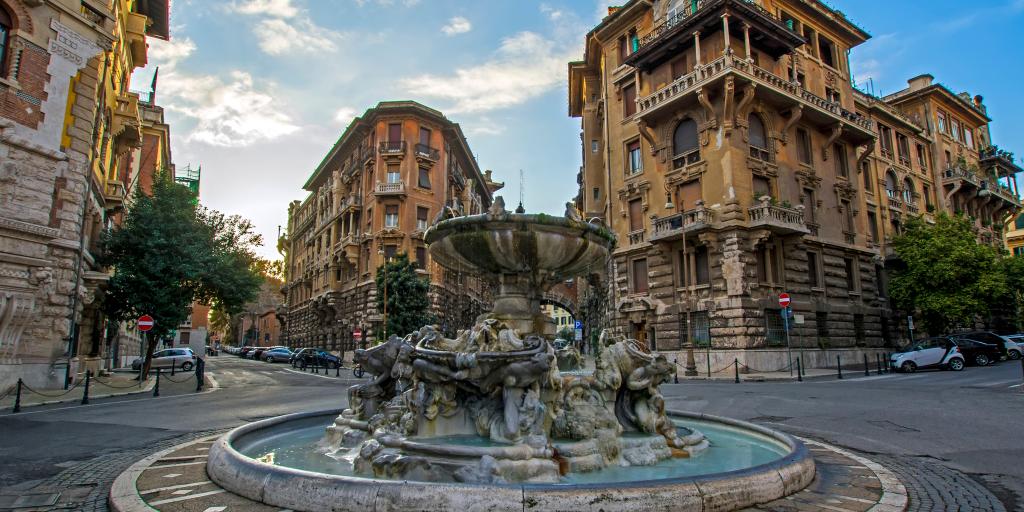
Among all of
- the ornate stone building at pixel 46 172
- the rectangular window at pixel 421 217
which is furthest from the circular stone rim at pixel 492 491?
the rectangular window at pixel 421 217

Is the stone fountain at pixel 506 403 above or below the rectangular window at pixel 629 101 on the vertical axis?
below

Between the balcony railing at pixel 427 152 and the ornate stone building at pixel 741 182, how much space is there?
13774 millimetres

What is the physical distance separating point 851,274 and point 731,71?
12783 millimetres

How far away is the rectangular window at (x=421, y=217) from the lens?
38.7m

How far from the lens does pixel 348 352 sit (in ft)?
132

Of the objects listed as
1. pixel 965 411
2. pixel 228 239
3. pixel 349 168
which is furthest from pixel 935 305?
pixel 349 168

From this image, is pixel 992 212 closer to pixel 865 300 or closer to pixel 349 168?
pixel 865 300

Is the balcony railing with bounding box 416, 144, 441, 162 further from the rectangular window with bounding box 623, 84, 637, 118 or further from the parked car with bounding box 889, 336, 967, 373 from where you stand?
the parked car with bounding box 889, 336, 967, 373

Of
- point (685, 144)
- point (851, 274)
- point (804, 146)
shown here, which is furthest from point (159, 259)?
point (851, 274)

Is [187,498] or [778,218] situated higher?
[778,218]

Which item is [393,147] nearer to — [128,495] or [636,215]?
[636,215]

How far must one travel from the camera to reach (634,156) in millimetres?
28391

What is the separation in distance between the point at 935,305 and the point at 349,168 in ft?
134

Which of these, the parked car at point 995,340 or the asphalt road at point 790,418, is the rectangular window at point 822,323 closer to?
the parked car at point 995,340
